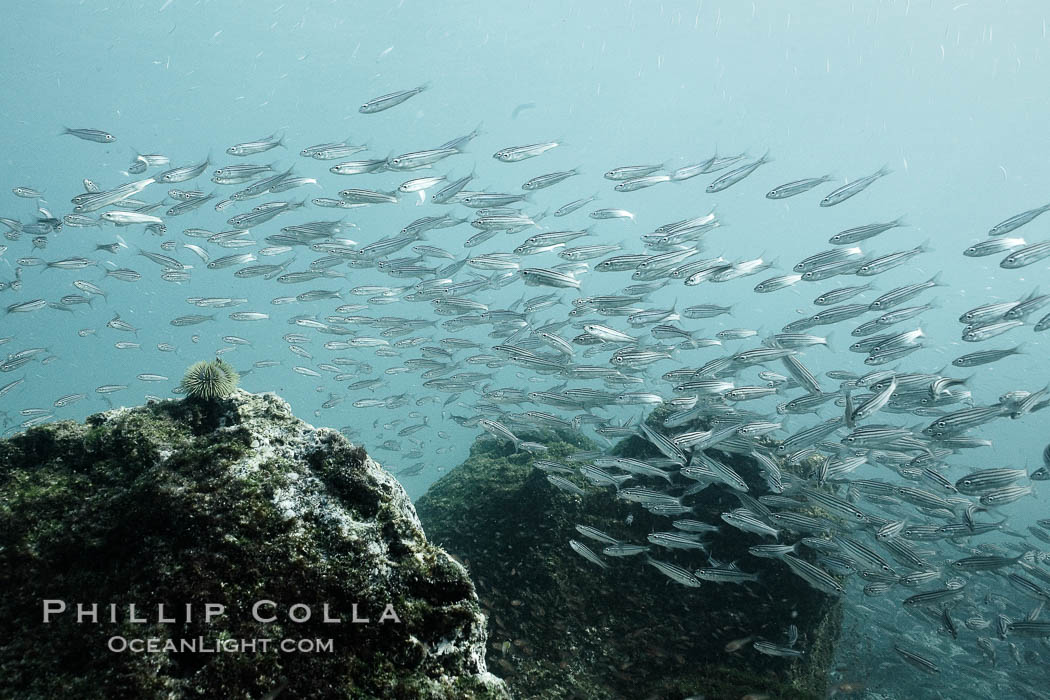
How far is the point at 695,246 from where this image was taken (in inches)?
361

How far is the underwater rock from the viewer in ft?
14.8

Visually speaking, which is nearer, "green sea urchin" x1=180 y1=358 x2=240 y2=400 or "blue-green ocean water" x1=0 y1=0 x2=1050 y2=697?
"green sea urchin" x1=180 y1=358 x2=240 y2=400

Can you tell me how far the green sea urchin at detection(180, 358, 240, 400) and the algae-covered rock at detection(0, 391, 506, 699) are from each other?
2.05 feet

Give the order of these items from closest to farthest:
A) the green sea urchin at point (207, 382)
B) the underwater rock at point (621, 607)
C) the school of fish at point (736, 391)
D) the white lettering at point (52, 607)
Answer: the white lettering at point (52, 607)
the green sea urchin at point (207, 382)
the underwater rock at point (621, 607)
the school of fish at point (736, 391)

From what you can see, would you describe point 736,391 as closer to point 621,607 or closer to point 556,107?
point 621,607

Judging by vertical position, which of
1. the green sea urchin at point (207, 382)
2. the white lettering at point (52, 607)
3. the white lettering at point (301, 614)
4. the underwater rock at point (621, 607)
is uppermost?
the green sea urchin at point (207, 382)

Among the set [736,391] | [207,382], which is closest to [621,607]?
[736,391]

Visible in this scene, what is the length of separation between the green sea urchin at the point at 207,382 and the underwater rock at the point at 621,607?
12.0 ft

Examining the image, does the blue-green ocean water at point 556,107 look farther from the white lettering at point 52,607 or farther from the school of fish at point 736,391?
the white lettering at point 52,607

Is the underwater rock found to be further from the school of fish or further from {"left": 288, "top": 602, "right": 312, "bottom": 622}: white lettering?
{"left": 288, "top": 602, "right": 312, "bottom": 622}: white lettering

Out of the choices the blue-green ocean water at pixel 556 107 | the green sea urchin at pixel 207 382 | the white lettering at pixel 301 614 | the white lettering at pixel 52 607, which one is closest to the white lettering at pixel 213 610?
the white lettering at pixel 301 614

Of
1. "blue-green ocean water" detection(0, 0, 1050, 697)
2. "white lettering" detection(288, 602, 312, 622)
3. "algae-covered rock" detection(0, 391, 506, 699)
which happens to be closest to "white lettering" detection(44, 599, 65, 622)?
"algae-covered rock" detection(0, 391, 506, 699)

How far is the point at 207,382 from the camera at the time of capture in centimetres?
323

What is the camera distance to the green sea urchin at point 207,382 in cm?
321
